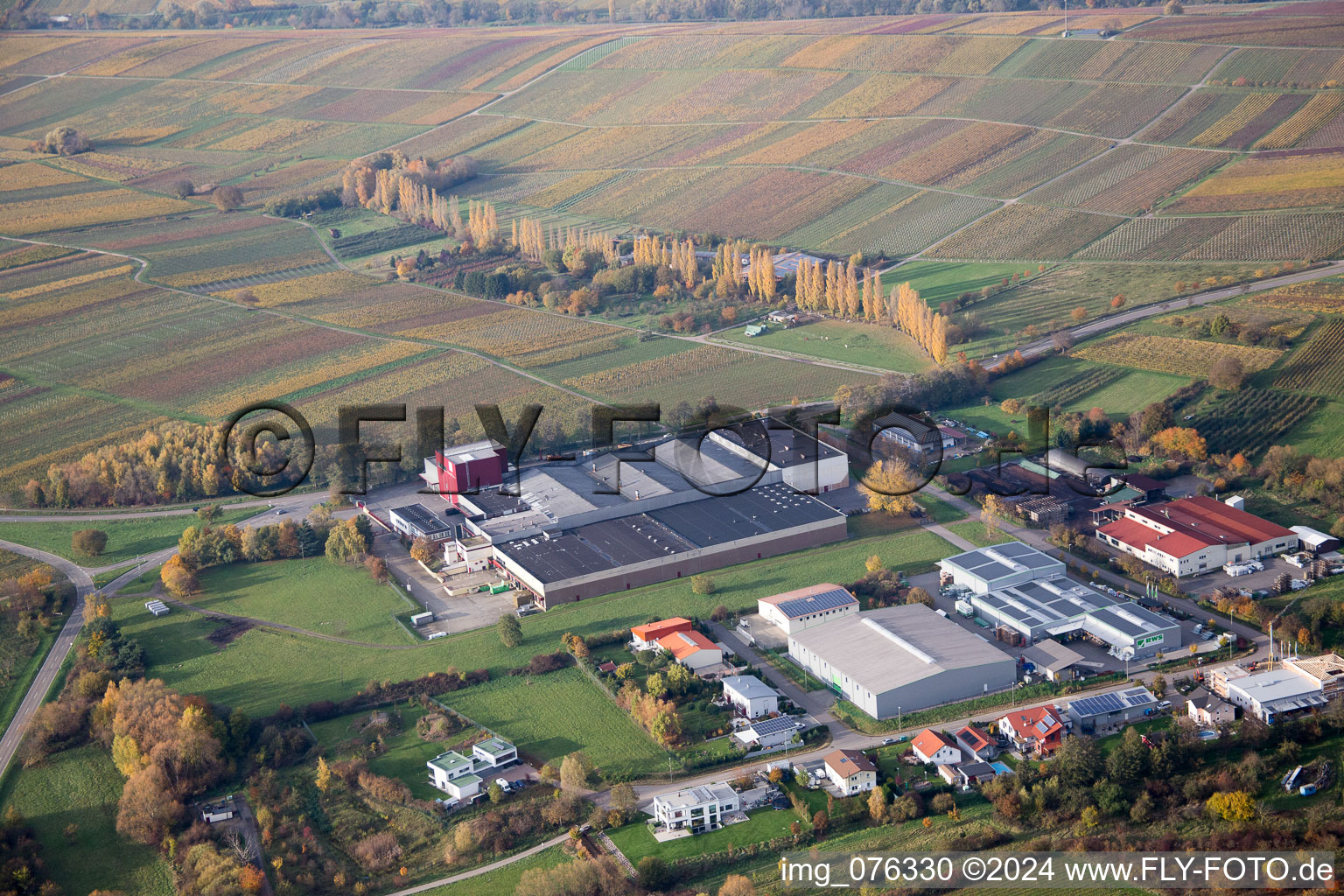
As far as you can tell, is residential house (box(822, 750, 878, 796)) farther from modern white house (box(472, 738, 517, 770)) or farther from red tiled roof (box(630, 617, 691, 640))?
modern white house (box(472, 738, 517, 770))

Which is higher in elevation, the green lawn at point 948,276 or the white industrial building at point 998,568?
the green lawn at point 948,276

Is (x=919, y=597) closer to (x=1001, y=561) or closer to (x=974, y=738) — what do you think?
(x=1001, y=561)

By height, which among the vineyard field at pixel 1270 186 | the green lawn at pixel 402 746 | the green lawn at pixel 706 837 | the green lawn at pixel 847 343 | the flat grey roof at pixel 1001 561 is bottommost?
the green lawn at pixel 706 837

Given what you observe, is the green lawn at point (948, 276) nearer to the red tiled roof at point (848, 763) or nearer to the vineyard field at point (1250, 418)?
the vineyard field at point (1250, 418)

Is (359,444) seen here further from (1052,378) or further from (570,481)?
(1052,378)

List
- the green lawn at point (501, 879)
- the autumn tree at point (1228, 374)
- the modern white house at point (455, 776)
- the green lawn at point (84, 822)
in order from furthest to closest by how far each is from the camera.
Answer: the autumn tree at point (1228, 374), the modern white house at point (455, 776), the green lawn at point (84, 822), the green lawn at point (501, 879)

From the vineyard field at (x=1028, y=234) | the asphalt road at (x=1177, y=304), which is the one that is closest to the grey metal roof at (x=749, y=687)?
the asphalt road at (x=1177, y=304)
